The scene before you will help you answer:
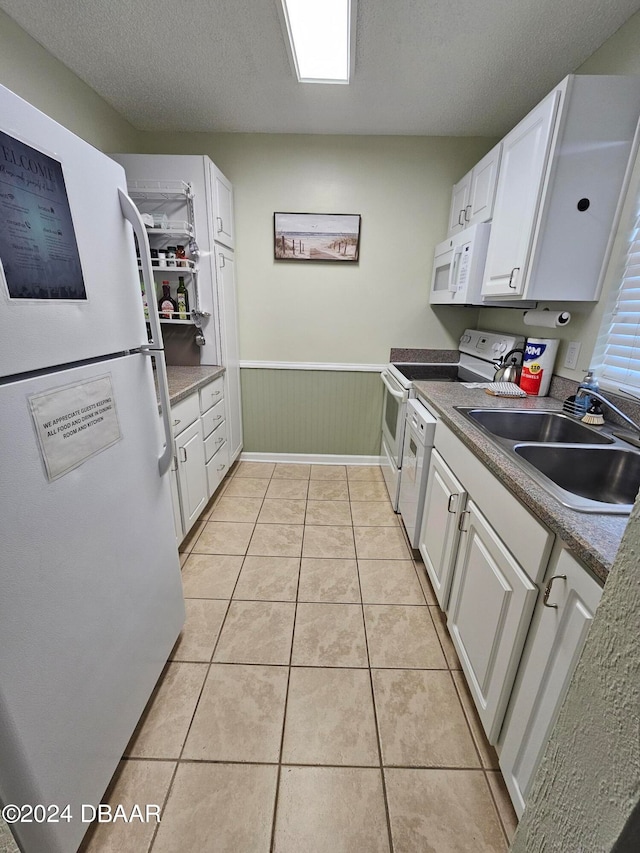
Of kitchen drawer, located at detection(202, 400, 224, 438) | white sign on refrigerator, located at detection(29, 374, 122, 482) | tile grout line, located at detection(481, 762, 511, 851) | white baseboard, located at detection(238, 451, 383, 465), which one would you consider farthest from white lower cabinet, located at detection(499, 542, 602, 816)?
white baseboard, located at detection(238, 451, 383, 465)

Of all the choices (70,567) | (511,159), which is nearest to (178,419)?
(70,567)

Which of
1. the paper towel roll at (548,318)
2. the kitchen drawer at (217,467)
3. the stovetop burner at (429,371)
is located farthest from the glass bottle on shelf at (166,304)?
the paper towel roll at (548,318)

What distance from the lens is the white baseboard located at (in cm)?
324

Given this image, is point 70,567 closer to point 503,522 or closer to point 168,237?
point 503,522

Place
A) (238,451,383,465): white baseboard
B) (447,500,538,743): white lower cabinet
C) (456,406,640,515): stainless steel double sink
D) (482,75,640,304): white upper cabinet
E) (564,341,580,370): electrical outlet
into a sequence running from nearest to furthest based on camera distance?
(447,500,538,743): white lower cabinet → (456,406,640,515): stainless steel double sink → (482,75,640,304): white upper cabinet → (564,341,580,370): electrical outlet → (238,451,383,465): white baseboard

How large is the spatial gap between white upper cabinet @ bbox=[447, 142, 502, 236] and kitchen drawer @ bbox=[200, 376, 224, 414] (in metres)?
1.90

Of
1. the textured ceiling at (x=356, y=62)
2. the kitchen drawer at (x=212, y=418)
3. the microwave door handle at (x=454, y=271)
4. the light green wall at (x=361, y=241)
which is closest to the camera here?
the textured ceiling at (x=356, y=62)

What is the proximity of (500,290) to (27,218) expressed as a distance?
1826 millimetres

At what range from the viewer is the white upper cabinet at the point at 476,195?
1.94 metres

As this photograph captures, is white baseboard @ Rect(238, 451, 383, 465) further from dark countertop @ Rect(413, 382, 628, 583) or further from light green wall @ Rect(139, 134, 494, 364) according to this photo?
dark countertop @ Rect(413, 382, 628, 583)

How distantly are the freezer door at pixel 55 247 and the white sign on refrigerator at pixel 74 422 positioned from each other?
0.23 feet

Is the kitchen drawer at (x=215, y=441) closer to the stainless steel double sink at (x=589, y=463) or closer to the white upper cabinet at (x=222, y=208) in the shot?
the white upper cabinet at (x=222, y=208)

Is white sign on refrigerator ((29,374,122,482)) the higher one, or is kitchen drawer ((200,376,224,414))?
white sign on refrigerator ((29,374,122,482))

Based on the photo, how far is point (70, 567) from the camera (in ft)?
2.76
